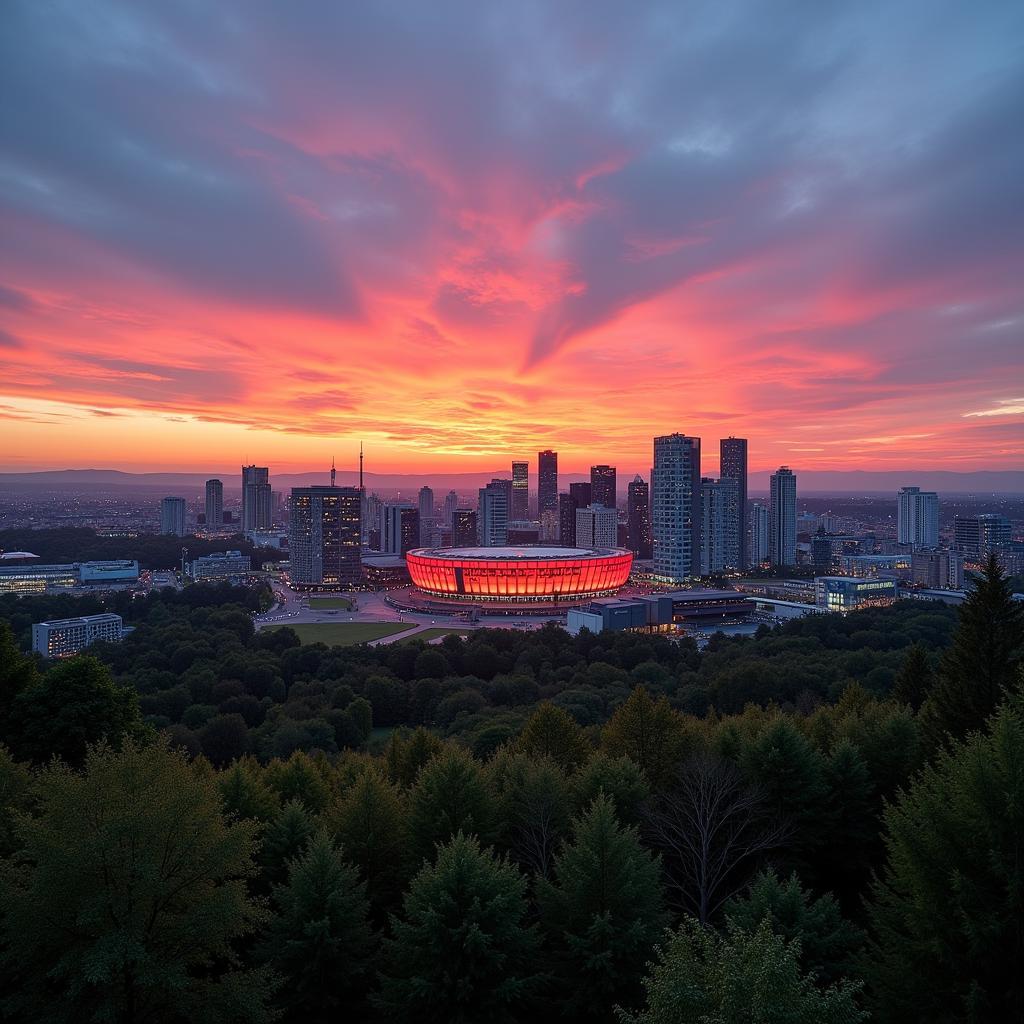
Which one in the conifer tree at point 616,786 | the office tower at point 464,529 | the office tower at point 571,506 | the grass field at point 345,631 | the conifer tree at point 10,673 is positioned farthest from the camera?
the office tower at point 571,506

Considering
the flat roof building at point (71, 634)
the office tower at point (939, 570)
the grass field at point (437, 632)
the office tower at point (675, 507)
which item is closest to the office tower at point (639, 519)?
the office tower at point (675, 507)

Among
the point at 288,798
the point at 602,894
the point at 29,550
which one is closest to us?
the point at 602,894

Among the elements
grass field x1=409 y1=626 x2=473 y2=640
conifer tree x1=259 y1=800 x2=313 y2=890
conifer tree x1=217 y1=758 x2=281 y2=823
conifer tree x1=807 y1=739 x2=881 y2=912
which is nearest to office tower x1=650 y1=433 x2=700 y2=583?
grass field x1=409 y1=626 x2=473 y2=640

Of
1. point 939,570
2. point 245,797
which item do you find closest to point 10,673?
point 245,797

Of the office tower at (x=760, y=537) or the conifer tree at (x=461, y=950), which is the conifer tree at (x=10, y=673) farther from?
the office tower at (x=760, y=537)

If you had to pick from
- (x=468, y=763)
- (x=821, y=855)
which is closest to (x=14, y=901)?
(x=468, y=763)

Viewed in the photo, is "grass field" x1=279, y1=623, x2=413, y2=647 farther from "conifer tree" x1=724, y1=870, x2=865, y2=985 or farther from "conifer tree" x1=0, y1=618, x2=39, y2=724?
"conifer tree" x1=724, y1=870, x2=865, y2=985

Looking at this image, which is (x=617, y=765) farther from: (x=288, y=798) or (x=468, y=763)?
(x=288, y=798)
